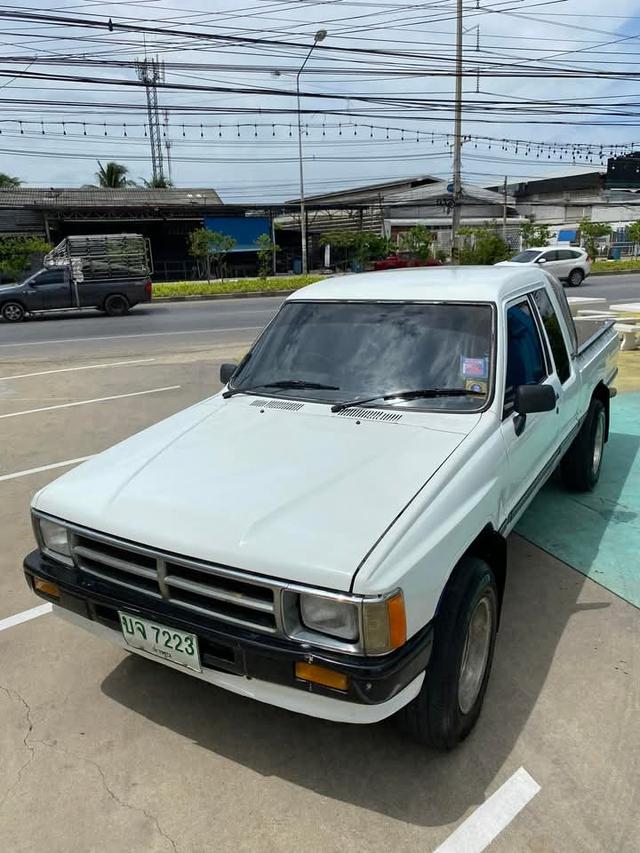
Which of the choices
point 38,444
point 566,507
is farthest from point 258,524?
point 38,444

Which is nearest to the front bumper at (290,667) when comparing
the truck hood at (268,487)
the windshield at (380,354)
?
the truck hood at (268,487)

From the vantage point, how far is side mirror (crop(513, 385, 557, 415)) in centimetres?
303

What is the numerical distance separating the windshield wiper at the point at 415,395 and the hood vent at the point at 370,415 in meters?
0.05

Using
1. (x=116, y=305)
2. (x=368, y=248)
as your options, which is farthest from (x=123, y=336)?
(x=368, y=248)

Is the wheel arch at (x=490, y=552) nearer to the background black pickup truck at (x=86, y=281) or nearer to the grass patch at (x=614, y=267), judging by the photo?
the background black pickup truck at (x=86, y=281)

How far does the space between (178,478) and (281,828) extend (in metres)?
1.36

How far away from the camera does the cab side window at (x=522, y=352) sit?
327 cm

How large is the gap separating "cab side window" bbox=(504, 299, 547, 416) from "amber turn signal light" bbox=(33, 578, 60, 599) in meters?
2.20

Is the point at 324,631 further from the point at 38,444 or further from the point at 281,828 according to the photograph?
the point at 38,444

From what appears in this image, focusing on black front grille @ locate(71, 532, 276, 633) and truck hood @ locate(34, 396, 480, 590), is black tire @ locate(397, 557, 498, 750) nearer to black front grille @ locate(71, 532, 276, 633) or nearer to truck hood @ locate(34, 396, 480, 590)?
truck hood @ locate(34, 396, 480, 590)

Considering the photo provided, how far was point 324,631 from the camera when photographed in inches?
84.1

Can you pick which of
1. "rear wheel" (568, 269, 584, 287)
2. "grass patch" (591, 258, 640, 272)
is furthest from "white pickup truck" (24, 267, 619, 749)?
"grass patch" (591, 258, 640, 272)

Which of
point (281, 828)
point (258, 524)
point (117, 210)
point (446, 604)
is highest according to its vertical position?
point (117, 210)

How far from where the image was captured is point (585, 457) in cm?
482
